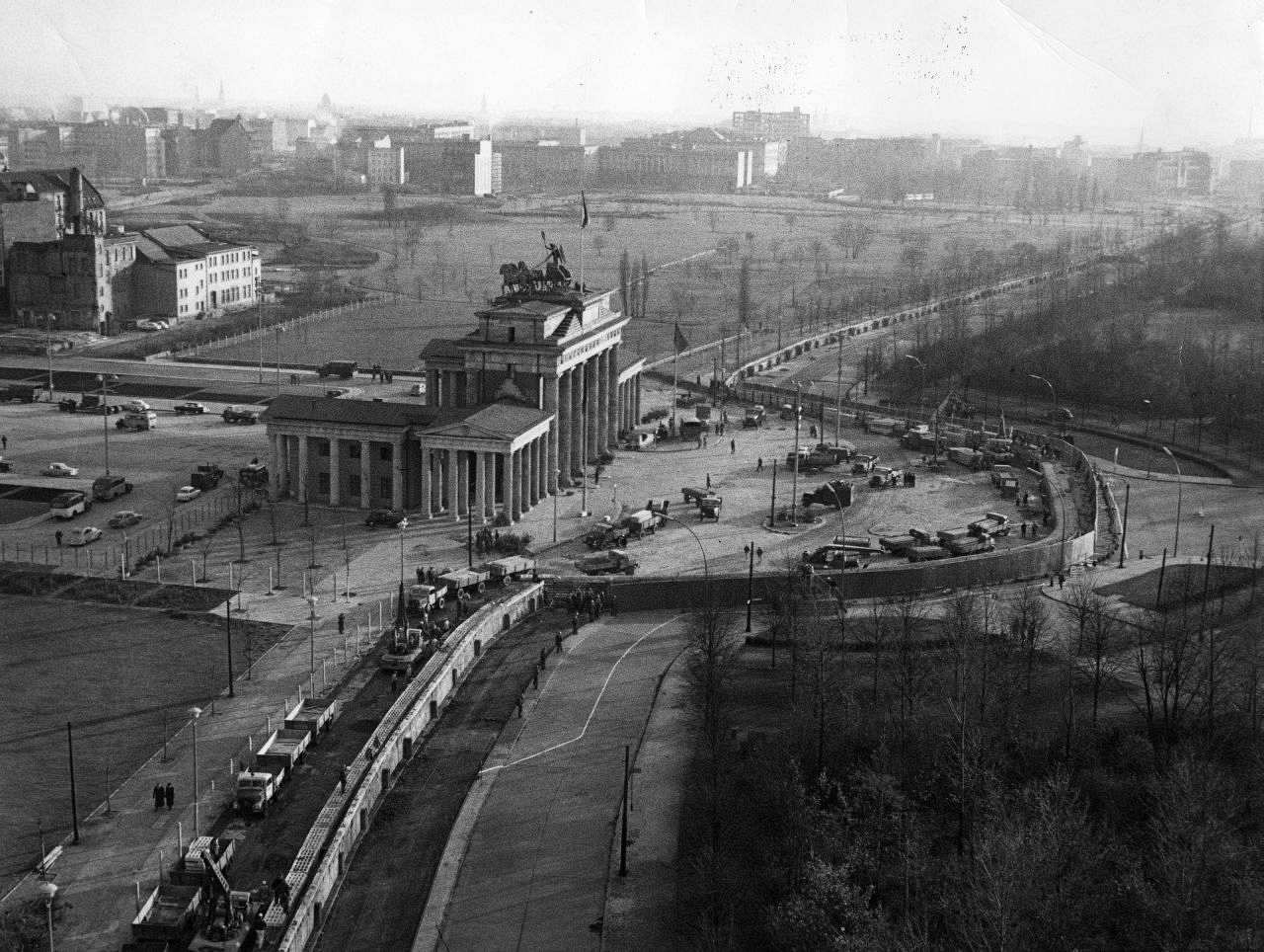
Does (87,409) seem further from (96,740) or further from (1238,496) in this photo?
(1238,496)

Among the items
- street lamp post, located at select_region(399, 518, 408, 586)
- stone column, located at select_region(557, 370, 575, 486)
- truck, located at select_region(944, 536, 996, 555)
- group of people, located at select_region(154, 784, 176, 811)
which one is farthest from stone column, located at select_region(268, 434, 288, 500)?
group of people, located at select_region(154, 784, 176, 811)

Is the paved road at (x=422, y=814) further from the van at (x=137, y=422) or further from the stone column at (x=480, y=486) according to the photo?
the van at (x=137, y=422)

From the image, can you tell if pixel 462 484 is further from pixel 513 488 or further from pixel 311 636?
pixel 311 636

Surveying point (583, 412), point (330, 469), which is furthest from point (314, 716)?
point (583, 412)

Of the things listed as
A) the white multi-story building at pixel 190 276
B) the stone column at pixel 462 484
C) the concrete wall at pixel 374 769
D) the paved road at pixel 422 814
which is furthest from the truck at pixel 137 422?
the paved road at pixel 422 814

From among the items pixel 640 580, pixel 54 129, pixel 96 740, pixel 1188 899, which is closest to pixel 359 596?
pixel 640 580

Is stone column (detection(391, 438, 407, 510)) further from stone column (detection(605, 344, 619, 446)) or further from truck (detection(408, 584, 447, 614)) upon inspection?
stone column (detection(605, 344, 619, 446))

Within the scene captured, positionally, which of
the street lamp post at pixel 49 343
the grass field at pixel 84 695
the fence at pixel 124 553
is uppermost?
the street lamp post at pixel 49 343
